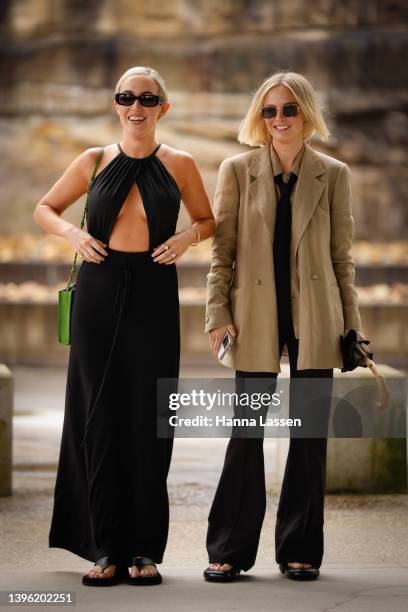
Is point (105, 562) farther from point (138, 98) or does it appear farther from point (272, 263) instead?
point (138, 98)

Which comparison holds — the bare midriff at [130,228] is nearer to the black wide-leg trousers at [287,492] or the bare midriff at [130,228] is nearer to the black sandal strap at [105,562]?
the black wide-leg trousers at [287,492]

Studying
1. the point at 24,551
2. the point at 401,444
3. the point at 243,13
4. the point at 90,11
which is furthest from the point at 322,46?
the point at 24,551

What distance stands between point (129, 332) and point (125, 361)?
4.5 inches

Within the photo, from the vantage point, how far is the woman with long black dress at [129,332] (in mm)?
4840

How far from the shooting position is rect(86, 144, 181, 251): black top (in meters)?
4.83

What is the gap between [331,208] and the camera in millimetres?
4934

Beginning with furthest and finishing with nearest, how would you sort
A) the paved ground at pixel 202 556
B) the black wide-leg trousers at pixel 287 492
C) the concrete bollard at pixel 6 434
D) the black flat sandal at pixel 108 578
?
the concrete bollard at pixel 6 434 → the black wide-leg trousers at pixel 287 492 → the black flat sandal at pixel 108 578 → the paved ground at pixel 202 556

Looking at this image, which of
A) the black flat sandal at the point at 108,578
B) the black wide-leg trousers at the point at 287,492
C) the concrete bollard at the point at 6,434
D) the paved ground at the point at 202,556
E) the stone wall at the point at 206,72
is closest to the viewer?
the paved ground at the point at 202,556

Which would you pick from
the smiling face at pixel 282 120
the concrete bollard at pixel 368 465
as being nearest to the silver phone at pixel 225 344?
the smiling face at pixel 282 120

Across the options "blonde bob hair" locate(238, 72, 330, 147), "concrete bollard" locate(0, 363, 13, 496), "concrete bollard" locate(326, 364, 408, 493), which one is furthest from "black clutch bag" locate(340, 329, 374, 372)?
"concrete bollard" locate(0, 363, 13, 496)

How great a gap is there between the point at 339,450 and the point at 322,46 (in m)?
12.9

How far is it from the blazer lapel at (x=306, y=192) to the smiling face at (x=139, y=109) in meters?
0.61

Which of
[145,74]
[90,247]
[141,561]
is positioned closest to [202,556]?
[141,561]

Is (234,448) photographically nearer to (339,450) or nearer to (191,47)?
(339,450)
